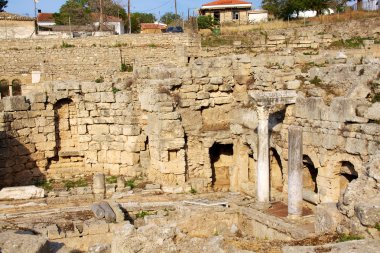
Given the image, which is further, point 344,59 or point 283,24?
point 283,24

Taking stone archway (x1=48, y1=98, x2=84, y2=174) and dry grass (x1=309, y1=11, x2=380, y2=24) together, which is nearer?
stone archway (x1=48, y1=98, x2=84, y2=174)

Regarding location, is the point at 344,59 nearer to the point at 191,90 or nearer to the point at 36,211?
the point at 191,90

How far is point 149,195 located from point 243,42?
18.1 meters

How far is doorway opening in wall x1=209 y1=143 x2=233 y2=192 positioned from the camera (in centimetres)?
1675

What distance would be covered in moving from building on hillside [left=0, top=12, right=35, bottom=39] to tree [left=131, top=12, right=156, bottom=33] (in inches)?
683

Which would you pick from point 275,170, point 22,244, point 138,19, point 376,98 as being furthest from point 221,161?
point 138,19

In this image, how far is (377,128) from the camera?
11.3 meters

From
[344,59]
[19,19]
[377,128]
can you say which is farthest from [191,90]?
[19,19]

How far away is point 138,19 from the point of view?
207ft

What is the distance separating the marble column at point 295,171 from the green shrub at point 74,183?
698cm

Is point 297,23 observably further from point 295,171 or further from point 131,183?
point 295,171

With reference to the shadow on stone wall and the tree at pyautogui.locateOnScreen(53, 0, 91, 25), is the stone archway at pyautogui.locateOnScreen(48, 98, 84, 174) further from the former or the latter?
the tree at pyautogui.locateOnScreen(53, 0, 91, 25)

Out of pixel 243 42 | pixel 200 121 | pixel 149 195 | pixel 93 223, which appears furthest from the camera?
pixel 243 42

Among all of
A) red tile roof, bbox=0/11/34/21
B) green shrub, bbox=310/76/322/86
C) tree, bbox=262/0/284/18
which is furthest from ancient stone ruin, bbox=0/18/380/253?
tree, bbox=262/0/284/18
